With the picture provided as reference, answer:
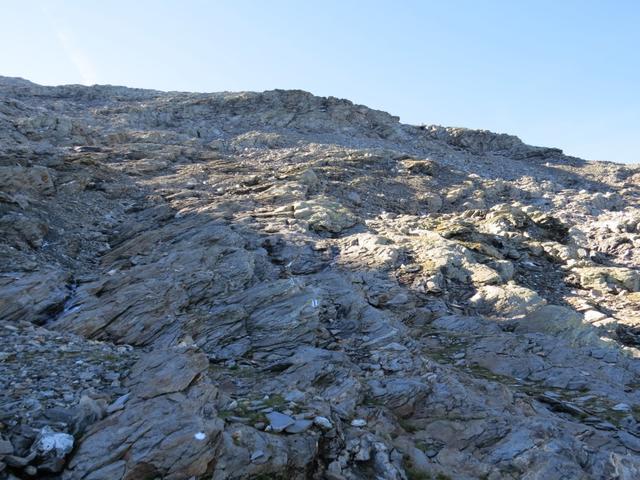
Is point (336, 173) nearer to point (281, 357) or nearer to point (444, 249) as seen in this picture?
point (444, 249)

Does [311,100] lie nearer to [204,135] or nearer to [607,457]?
[204,135]

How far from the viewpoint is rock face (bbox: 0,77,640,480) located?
7715mm

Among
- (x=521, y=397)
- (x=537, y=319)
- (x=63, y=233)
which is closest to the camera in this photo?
(x=521, y=397)

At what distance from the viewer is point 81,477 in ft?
20.7

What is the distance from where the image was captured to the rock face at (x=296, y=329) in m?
7.71

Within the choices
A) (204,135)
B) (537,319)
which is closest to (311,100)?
(204,135)

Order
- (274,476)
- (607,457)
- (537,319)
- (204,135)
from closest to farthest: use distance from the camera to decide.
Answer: (274,476) → (607,457) → (537,319) → (204,135)

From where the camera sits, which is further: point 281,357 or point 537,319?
point 537,319

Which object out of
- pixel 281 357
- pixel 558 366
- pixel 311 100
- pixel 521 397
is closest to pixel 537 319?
pixel 558 366

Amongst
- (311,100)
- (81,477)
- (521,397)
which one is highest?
(311,100)

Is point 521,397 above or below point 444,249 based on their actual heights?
below

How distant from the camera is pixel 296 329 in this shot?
13.0 m

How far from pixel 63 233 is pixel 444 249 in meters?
15.3

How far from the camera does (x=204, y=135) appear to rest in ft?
150
